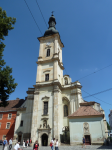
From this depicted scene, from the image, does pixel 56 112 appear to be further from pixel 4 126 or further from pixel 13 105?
pixel 13 105

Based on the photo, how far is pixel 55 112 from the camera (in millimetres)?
22672

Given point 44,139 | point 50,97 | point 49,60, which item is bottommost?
point 44,139

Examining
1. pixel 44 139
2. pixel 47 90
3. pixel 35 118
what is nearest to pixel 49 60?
pixel 47 90

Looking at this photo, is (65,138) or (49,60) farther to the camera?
(49,60)

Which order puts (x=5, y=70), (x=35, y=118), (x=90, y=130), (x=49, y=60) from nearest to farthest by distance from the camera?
(x=5, y=70) < (x=90, y=130) < (x=35, y=118) < (x=49, y=60)

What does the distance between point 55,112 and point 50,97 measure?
325cm

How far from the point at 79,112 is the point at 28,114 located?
10314 millimetres

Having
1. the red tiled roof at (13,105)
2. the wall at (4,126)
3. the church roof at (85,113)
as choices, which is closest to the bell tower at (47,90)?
the church roof at (85,113)

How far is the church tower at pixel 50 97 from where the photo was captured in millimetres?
22172

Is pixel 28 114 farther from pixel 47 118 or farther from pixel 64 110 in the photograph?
pixel 64 110

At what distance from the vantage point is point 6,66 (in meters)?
14.5

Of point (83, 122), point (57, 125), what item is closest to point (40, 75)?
point (57, 125)

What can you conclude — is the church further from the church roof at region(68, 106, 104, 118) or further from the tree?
the tree

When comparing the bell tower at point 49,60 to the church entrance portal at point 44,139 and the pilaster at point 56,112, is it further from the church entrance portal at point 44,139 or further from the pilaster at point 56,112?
the church entrance portal at point 44,139
